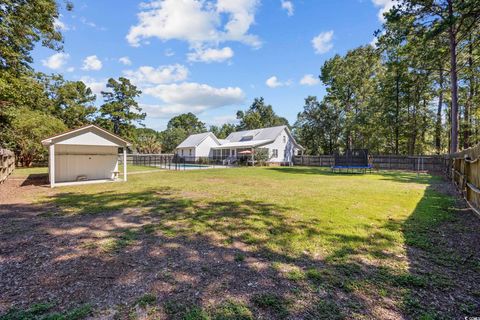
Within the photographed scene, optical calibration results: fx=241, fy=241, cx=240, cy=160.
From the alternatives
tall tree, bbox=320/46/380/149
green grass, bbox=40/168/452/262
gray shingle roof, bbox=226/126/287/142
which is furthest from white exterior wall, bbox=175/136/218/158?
green grass, bbox=40/168/452/262

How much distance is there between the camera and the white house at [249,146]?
28250mm

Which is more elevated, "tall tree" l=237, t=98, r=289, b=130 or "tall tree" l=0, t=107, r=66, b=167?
"tall tree" l=237, t=98, r=289, b=130

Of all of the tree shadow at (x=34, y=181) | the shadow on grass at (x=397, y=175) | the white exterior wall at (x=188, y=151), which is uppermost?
the white exterior wall at (x=188, y=151)

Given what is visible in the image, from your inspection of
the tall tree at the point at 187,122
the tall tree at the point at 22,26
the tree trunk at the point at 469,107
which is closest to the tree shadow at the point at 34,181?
the tall tree at the point at 22,26

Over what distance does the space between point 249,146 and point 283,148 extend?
5.24m

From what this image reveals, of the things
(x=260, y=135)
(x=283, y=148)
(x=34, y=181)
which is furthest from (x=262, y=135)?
(x=34, y=181)

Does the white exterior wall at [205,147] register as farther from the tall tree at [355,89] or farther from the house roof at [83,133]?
the house roof at [83,133]

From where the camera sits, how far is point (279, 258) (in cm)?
335

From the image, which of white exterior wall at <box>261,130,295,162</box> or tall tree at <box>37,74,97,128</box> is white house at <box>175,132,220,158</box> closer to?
white exterior wall at <box>261,130,295,162</box>

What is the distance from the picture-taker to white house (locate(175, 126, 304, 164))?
28250 millimetres

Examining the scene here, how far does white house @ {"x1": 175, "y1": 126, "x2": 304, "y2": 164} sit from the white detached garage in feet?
38.1

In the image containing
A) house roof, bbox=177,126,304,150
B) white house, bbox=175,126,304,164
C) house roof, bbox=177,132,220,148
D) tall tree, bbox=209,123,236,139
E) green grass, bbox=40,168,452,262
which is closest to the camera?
green grass, bbox=40,168,452,262

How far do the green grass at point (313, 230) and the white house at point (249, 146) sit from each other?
59.9ft

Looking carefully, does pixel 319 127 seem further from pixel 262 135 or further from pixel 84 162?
pixel 84 162
